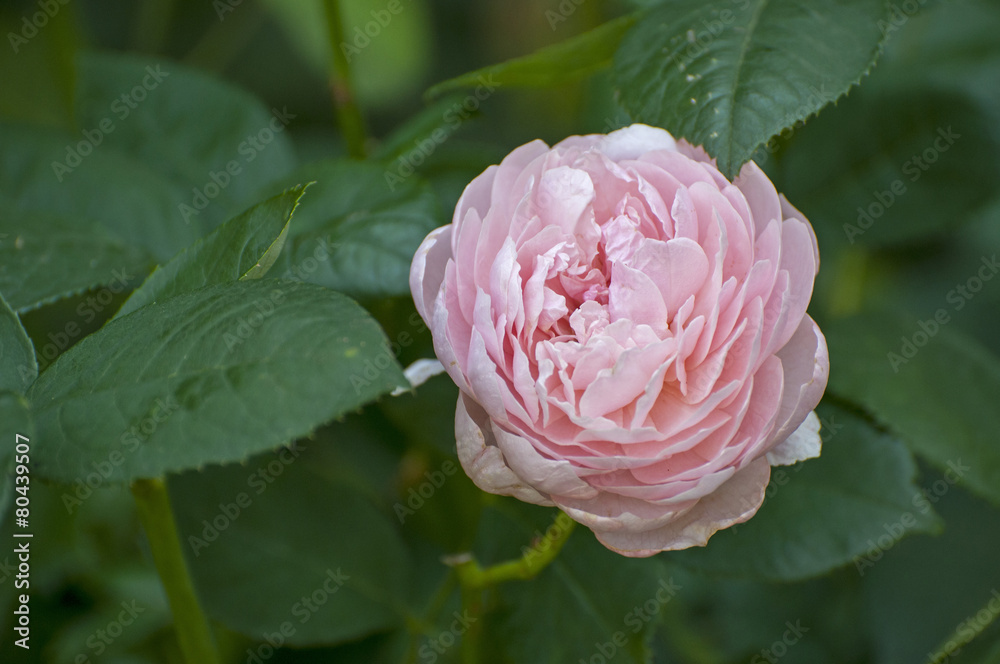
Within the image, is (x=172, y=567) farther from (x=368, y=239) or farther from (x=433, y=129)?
(x=433, y=129)

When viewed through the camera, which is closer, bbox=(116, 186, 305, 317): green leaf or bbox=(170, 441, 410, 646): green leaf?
bbox=(116, 186, 305, 317): green leaf

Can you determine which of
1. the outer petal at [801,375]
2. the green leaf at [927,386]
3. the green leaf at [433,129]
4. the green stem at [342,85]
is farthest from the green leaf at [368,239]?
the green leaf at [927,386]

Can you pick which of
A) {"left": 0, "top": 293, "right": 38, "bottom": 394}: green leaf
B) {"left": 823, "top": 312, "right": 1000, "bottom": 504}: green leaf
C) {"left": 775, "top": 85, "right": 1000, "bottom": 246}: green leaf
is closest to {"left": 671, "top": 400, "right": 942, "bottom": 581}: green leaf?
{"left": 823, "top": 312, "right": 1000, "bottom": 504}: green leaf

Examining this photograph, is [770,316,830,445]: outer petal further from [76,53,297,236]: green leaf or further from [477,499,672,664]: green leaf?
[76,53,297,236]: green leaf

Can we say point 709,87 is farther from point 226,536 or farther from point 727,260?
point 226,536

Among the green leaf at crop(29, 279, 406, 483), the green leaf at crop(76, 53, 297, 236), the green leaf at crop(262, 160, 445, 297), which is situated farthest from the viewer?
the green leaf at crop(76, 53, 297, 236)

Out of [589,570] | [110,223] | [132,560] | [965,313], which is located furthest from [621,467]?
[965,313]
